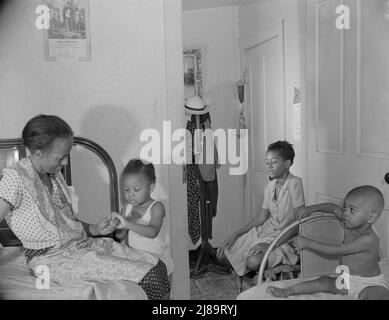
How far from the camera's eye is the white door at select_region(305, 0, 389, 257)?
1.26 metres

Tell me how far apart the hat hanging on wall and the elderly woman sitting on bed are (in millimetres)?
375

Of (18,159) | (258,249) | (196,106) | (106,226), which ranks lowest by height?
(258,249)

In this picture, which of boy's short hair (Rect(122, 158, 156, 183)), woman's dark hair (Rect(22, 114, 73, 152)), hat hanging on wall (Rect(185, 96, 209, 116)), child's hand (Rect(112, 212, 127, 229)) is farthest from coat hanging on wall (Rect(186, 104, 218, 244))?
woman's dark hair (Rect(22, 114, 73, 152))

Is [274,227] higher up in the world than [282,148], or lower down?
lower down

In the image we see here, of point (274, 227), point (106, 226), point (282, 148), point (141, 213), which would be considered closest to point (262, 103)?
point (282, 148)

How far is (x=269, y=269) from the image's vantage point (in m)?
1.35

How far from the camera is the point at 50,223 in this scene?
1.19 metres

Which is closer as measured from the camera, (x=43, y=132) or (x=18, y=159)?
(x=43, y=132)

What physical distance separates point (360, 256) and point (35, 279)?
0.92 metres

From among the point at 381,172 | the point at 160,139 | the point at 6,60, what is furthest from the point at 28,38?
the point at 381,172

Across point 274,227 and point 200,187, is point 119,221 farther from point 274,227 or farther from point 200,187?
point 274,227

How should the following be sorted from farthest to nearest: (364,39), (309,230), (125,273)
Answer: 1. (309,230)
2. (364,39)
3. (125,273)

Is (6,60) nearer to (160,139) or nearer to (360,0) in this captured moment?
(160,139)

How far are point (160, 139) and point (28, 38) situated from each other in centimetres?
51
